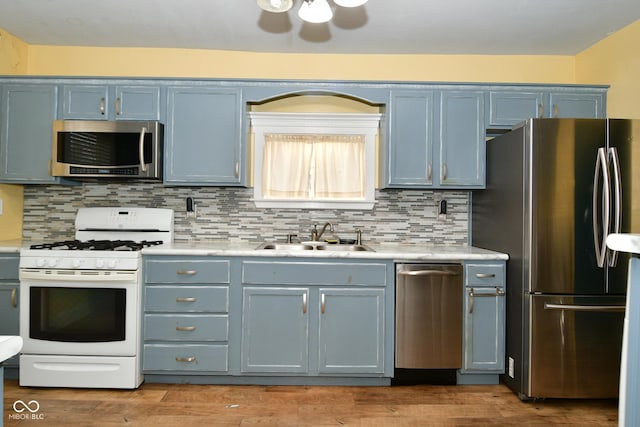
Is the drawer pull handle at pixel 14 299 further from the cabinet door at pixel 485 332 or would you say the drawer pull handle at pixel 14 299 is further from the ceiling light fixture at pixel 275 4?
the cabinet door at pixel 485 332

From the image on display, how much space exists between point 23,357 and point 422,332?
254 centimetres

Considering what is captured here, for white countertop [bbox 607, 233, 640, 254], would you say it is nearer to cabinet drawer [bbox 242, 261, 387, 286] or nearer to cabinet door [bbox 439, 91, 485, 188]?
cabinet drawer [bbox 242, 261, 387, 286]

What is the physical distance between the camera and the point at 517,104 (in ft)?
10.3

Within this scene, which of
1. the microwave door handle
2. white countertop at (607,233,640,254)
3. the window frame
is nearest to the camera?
white countertop at (607,233,640,254)

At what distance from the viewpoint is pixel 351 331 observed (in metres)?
2.78

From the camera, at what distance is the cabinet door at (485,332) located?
2.80 m

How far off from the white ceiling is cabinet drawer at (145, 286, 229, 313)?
184 cm

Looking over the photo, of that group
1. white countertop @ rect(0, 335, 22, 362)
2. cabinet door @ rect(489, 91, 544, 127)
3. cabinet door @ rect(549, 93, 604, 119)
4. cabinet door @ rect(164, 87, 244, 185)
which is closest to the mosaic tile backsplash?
cabinet door @ rect(164, 87, 244, 185)

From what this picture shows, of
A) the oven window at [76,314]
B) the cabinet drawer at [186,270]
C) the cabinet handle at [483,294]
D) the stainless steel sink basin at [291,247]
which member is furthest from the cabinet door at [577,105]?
the oven window at [76,314]

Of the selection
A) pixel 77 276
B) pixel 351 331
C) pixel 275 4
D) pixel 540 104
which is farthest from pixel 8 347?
pixel 540 104

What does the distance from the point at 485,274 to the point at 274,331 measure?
1.43 m

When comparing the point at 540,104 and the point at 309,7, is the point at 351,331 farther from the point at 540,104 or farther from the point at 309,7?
the point at 540,104

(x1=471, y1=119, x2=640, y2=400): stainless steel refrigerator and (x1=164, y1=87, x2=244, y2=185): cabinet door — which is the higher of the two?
(x1=164, y1=87, x2=244, y2=185): cabinet door

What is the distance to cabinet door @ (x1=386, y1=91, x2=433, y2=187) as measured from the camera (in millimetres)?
3125
